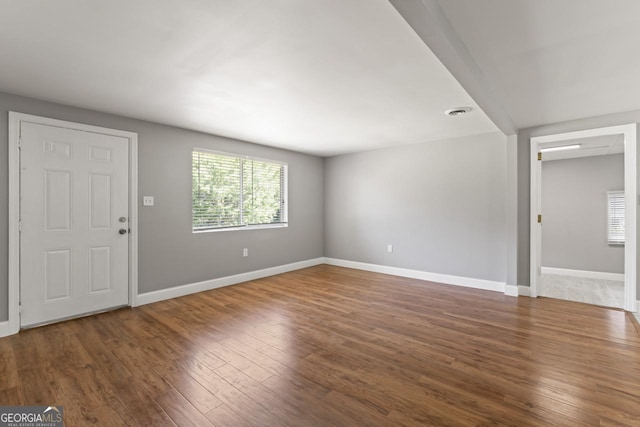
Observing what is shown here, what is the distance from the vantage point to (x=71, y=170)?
10.8 ft

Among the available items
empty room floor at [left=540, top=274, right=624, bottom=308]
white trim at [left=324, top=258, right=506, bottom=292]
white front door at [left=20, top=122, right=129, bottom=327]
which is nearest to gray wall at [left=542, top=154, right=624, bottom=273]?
empty room floor at [left=540, top=274, right=624, bottom=308]

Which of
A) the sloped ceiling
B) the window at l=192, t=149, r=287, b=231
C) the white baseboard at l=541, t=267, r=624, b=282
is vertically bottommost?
the white baseboard at l=541, t=267, r=624, b=282

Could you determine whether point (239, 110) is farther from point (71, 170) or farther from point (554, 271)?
point (554, 271)

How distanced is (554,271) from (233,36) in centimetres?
710

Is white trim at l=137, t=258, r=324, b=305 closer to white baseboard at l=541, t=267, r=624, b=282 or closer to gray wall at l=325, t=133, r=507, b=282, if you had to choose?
gray wall at l=325, t=133, r=507, b=282

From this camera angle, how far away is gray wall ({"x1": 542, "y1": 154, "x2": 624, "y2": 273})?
5418 millimetres

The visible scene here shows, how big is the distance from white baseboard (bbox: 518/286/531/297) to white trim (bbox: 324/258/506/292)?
0.67 feet

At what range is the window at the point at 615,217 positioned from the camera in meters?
5.30

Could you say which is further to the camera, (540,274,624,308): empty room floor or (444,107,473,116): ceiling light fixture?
(540,274,624,308): empty room floor

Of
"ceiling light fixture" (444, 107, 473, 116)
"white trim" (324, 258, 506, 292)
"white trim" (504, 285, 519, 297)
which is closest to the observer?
"ceiling light fixture" (444, 107, 473, 116)

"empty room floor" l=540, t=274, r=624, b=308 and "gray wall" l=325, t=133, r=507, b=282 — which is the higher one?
"gray wall" l=325, t=133, r=507, b=282

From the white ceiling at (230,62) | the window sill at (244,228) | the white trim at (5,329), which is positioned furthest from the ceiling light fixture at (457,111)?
the white trim at (5,329)

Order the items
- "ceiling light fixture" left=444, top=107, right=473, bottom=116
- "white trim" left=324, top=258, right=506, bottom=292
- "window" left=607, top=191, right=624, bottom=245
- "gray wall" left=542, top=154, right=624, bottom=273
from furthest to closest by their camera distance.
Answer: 1. "gray wall" left=542, top=154, right=624, bottom=273
2. "window" left=607, top=191, right=624, bottom=245
3. "white trim" left=324, top=258, right=506, bottom=292
4. "ceiling light fixture" left=444, top=107, right=473, bottom=116

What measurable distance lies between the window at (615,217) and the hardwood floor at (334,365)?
8.75 ft
